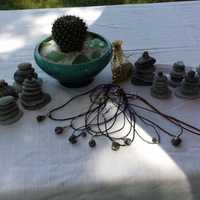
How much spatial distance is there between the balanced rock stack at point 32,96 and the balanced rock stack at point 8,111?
0.03m

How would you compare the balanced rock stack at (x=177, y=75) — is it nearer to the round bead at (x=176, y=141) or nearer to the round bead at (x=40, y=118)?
the round bead at (x=176, y=141)

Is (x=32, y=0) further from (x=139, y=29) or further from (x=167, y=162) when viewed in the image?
(x=167, y=162)

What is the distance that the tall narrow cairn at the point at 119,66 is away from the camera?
3.12 feet

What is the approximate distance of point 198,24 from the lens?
1.24 metres

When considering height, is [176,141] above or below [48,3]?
above

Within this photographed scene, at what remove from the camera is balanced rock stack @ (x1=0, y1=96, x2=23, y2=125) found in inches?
33.7

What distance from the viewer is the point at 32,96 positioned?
0.90 m

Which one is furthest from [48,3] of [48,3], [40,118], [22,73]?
[40,118]


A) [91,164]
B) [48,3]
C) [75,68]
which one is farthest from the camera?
[48,3]

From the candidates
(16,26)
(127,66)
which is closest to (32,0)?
(16,26)

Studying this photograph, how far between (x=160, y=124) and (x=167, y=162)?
0.11 meters

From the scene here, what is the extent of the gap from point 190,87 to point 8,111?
405 millimetres

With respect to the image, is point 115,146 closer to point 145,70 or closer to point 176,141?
point 176,141

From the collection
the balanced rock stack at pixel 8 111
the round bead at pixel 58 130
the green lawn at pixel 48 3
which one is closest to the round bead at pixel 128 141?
the round bead at pixel 58 130
